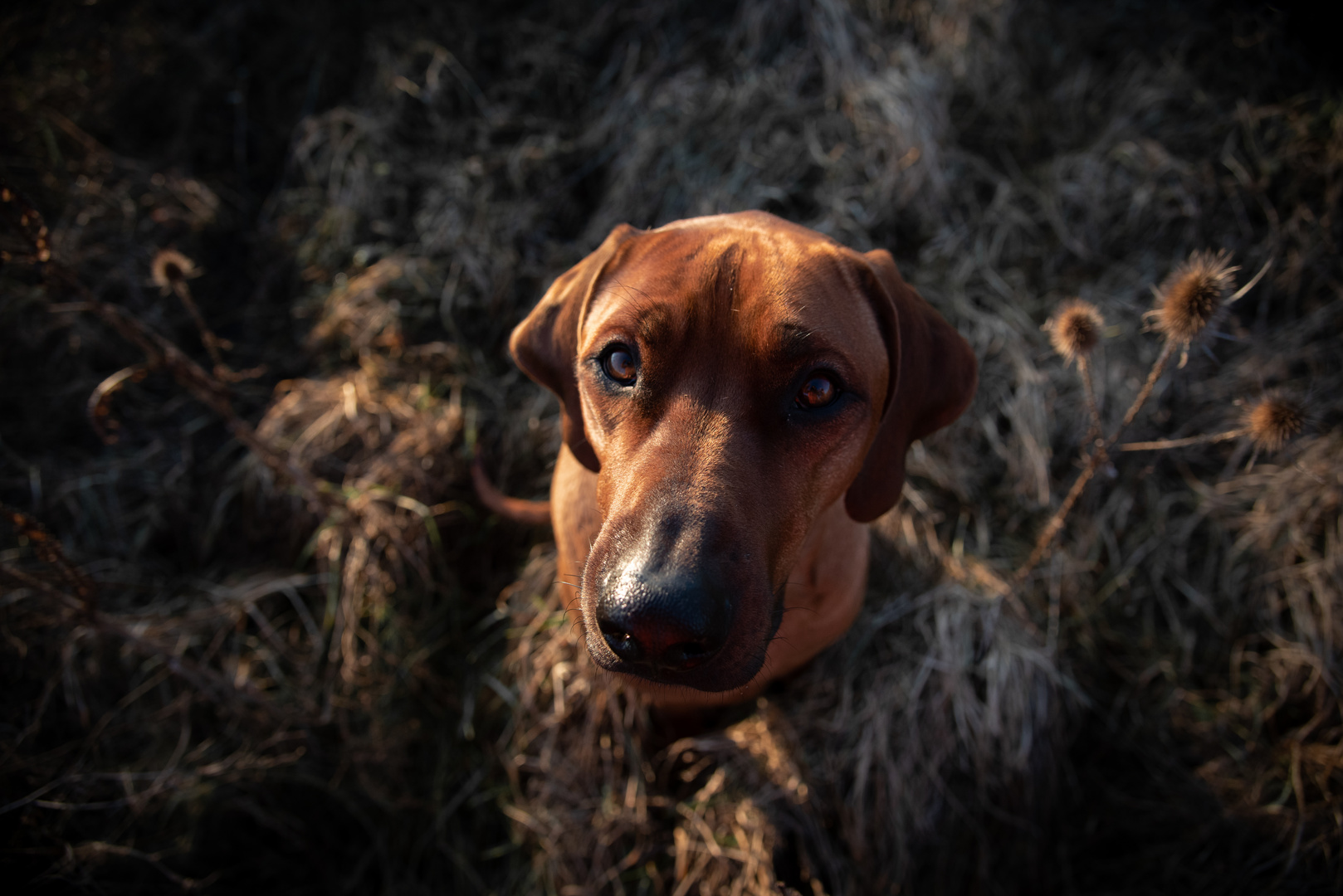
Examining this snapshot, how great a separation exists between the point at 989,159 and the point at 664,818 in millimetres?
3866

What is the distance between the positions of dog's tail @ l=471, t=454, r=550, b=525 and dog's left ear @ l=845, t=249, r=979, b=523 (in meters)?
1.48

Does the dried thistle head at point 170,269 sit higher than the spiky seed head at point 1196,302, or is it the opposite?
the dried thistle head at point 170,269

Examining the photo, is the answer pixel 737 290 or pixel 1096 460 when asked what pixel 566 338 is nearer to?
pixel 737 290

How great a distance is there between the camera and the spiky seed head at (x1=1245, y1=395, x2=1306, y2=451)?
7.06ft

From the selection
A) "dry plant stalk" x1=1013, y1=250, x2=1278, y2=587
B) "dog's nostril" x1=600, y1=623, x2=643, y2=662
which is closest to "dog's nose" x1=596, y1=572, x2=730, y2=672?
"dog's nostril" x1=600, y1=623, x2=643, y2=662

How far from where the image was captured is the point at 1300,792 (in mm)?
2809

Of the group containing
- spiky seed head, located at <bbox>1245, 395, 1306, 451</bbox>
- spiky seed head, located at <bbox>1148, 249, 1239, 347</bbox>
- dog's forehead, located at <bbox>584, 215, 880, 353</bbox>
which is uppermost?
dog's forehead, located at <bbox>584, 215, 880, 353</bbox>

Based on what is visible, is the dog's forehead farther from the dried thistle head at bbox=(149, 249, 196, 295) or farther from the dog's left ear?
the dried thistle head at bbox=(149, 249, 196, 295)

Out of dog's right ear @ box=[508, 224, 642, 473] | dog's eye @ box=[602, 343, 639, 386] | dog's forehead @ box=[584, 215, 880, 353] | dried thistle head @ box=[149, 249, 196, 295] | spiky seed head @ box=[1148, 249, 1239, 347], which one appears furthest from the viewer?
dried thistle head @ box=[149, 249, 196, 295]

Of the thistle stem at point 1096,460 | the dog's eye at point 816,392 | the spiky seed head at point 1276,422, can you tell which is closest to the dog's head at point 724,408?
the dog's eye at point 816,392

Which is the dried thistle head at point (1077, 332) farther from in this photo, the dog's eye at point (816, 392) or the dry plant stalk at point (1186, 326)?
the dog's eye at point (816, 392)

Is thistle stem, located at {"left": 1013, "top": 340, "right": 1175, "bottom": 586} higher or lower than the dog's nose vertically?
lower

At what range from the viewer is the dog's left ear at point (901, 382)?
A: 2.14 meters

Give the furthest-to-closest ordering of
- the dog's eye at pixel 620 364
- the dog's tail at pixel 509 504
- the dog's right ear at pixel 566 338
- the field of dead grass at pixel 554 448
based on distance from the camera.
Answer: the dog's tail at pixel 509 504 < the field of dead grass at pixel 554 448 < the dog's right ear at pixel 566 338 < the dog's eye at pixel 620 364
